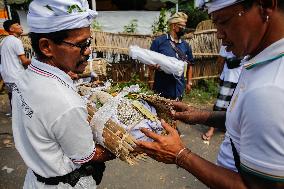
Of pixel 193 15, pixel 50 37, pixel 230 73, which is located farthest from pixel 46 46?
pixel 193 15

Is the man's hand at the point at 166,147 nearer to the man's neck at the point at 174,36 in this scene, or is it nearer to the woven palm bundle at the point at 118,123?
the woven palm bundle at the point at 118,123

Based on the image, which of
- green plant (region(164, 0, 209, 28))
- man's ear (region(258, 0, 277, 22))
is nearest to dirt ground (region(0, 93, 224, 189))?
man's ear (region(258, 0, 277, 22))

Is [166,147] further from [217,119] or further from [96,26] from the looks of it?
[96,26]

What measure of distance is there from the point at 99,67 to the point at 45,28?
4245 millimetres

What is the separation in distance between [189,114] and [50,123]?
124cm

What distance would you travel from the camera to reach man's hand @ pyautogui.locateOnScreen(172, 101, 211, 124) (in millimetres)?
2561

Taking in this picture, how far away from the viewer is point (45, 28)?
1955mm

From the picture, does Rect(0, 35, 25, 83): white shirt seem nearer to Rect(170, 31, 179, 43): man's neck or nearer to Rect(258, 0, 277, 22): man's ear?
Rect(170, 31, 179, 43): man's neck

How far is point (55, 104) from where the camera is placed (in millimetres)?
1817

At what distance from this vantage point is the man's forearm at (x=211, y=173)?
5.13ft

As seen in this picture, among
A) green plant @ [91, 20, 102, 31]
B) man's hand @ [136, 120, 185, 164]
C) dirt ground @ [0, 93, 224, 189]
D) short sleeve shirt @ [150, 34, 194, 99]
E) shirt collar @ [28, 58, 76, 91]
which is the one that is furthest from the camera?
green plant @ [91, 20, 102, 31]

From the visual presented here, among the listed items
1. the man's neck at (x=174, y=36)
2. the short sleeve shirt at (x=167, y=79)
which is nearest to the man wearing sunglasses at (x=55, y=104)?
the short sleeve shirt at (x=167, y=79)

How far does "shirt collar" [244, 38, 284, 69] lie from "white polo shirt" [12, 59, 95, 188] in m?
1.02

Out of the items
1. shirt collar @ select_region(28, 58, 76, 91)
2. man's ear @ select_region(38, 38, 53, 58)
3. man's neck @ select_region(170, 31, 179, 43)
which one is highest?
man's ear @ select_region(38, 38, 53, 58)
